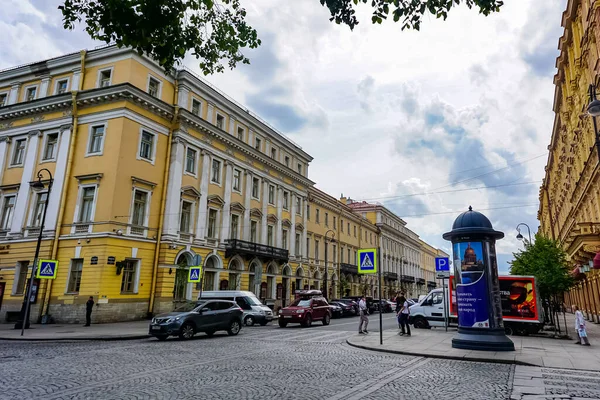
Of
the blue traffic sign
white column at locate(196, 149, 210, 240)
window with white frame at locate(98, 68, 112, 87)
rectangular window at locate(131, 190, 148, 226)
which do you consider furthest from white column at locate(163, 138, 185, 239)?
the blue traffic sign

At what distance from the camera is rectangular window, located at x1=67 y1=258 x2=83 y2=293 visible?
25.8m

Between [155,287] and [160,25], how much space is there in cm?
2350

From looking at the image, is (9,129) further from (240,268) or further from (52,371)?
(52,371)

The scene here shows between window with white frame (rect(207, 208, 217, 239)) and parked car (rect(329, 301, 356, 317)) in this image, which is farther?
parked car (rect(329, 301, 356, 317))

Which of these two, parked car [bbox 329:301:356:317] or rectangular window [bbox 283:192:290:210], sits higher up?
rectangular window [bbox 283:192:290:210]

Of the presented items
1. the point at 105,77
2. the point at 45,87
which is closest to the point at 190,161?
the point at 105,77

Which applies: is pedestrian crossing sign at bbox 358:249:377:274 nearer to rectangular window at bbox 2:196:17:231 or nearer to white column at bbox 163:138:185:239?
white column at bbox 163:138:185:239

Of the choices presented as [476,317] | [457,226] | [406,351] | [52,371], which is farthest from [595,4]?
[52,371]

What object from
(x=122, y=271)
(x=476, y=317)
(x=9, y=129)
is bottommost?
(x=476, y=317)

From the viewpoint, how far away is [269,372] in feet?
30.4

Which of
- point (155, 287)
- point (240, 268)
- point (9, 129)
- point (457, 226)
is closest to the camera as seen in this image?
point (457, 226)

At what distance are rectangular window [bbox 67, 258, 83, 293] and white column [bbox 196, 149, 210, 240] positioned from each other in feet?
27.8

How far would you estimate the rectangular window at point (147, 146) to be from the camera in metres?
28.9

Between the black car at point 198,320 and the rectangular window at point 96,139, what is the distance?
52.0ft
